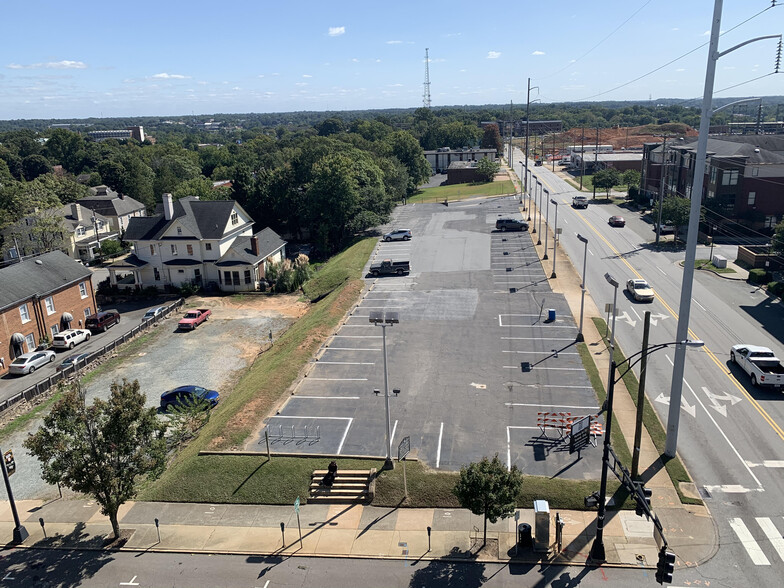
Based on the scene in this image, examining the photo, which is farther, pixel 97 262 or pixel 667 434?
pixel 97 262

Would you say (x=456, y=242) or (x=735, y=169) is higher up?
(x=735, y=169)

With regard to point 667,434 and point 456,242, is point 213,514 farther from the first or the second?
point 456,242

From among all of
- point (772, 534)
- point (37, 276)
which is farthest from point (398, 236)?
point (772, 534)

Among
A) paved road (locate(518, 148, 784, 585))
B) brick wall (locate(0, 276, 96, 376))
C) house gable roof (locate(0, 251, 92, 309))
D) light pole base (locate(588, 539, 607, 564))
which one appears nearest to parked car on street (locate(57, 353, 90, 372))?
brick wall (locate(0, 276, 96, 376))

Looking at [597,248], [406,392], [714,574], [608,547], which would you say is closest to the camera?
[714,574]

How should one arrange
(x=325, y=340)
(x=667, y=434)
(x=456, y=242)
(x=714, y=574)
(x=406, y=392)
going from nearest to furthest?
1. (x=714, y=574)
2. (x=667, y=434)
3. (x=406, y=392)
4. (x=325, y=340)
5. (x=456, y=242)

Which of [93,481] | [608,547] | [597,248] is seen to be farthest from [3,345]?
[597,248]

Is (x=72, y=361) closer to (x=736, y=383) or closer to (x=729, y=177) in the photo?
(x=736, y=383)

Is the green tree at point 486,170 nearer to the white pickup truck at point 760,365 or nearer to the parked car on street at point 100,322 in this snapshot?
the parked car on street at point 100,322
